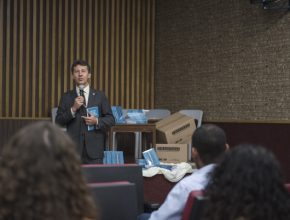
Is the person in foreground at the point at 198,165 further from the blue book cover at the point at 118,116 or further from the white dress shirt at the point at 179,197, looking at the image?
the blue book cover at the point at 118,116

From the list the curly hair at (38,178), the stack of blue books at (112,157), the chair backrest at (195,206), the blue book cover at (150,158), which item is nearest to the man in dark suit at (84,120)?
the stack of blue books at (112,157)

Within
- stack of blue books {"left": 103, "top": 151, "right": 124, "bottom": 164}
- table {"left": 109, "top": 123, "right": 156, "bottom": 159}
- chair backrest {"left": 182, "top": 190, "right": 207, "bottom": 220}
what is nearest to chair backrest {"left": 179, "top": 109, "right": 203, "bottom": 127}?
table {"left": 109, "top": 123, "right": 156, "bottom": 159}

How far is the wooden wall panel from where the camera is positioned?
833 cm

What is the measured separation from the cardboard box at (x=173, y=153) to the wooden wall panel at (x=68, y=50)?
2279mm

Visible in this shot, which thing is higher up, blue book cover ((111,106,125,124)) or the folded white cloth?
blue book cover ((111,106,125,124))

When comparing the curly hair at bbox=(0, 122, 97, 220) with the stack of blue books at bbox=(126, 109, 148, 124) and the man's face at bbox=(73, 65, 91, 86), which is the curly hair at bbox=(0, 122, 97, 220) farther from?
the stack of blue books at bbox=(126, 109, 148, 124)

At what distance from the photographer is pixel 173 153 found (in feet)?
23.4

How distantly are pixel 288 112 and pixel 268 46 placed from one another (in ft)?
3.10

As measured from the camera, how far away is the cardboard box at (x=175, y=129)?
772 centimetres

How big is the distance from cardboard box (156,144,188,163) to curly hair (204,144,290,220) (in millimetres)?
5204

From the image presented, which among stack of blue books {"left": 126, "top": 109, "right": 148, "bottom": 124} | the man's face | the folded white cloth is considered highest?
the man's face

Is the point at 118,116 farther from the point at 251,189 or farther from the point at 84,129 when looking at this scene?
the point at 251,189

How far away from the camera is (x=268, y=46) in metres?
7.29

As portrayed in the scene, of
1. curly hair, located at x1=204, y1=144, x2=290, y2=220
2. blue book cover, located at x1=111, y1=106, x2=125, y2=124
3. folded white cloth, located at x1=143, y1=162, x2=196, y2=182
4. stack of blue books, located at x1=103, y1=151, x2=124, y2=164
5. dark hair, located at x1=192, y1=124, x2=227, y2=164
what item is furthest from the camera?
blue book cover, located at x1=111, y1=106, x2=125, y2=124
